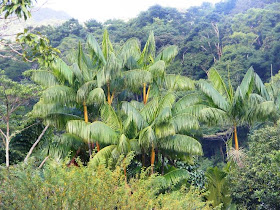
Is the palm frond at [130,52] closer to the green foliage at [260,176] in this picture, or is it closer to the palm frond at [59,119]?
the palm frond at [59,119]

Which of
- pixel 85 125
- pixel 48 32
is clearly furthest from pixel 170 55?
pixel 48 32

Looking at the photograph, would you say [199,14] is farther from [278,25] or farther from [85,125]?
[85,125]

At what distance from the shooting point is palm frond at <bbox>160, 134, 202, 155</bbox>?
33.0 feet

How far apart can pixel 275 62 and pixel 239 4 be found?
1287 inches

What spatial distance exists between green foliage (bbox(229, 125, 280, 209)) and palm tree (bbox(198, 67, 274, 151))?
0.87 meters

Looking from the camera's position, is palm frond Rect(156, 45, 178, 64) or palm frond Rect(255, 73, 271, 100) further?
palm frond Rect(156, 45, 178, 64)

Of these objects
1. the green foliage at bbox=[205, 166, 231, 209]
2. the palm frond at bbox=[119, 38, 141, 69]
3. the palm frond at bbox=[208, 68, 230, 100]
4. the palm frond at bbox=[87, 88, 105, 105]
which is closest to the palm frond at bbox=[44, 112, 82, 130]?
the palm frond at bbox=[87, 88, 105, 105]

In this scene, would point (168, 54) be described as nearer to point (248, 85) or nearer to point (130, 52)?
point (130, 52)

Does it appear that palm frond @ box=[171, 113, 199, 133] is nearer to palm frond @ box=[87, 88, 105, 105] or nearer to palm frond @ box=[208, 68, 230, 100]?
palm frond @ box=[87, 88, 105, 105]

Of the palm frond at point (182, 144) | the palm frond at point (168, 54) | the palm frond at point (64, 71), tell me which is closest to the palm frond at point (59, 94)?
the palm frond at point (64, 71)

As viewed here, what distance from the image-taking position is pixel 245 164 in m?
10.7

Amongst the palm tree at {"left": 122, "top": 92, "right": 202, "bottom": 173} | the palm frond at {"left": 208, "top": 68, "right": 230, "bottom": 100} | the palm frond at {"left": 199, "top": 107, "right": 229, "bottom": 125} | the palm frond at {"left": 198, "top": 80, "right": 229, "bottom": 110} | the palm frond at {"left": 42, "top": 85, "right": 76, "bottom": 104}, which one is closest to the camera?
the palm tree at {"left": 122, "top": 92, "right": 202, "bottom": 173}

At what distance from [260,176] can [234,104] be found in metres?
2.90

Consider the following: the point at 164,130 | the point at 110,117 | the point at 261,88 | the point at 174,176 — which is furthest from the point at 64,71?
the point at 261,88
